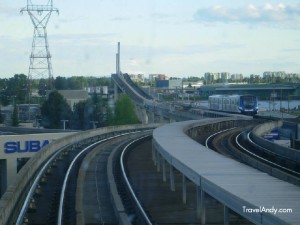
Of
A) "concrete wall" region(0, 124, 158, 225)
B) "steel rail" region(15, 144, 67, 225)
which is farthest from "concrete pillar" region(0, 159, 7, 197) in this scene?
"steel rail" region(15, 144, 67, 225)

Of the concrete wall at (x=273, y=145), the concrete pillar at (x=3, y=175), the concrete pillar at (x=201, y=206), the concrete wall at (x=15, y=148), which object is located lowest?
the concrete pillar at (x=3, y=175)

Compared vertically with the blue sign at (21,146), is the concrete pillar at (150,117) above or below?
below

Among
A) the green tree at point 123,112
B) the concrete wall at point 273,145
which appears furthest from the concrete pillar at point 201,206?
the green tree at point 123,112

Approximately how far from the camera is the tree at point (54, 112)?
45219 mm

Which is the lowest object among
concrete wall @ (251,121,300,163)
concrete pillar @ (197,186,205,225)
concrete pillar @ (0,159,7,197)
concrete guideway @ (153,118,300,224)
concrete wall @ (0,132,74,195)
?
concrete pillar @ (0,159,7,197)

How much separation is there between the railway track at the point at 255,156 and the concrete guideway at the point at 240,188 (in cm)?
236

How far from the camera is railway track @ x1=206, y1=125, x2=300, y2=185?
1420 centimetres

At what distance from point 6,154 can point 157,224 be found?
15782 mm

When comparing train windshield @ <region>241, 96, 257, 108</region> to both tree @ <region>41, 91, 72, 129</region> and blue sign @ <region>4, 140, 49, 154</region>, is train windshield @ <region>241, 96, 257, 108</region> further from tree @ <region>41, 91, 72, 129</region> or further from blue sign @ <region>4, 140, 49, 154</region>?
blue sign @ <region>4, 140, 49, 154</region>

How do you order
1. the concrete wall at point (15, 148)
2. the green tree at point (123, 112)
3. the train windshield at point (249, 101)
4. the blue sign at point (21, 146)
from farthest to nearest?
the green tree at point (123, 112)
the train windshield at point (249, 101)
the blue sign at point (21, 146)
the concrete wall at point (15, 148)

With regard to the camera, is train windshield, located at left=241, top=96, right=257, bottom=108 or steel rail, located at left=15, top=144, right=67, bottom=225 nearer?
steel rail, located at left=15, top=144, right=67, bottom=225

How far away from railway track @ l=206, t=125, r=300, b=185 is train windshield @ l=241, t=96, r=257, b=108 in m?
10.9

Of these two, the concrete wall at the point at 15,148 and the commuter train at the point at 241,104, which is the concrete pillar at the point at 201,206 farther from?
the commuter train at the point at 241,104

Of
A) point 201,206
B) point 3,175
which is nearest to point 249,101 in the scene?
point 3,175
